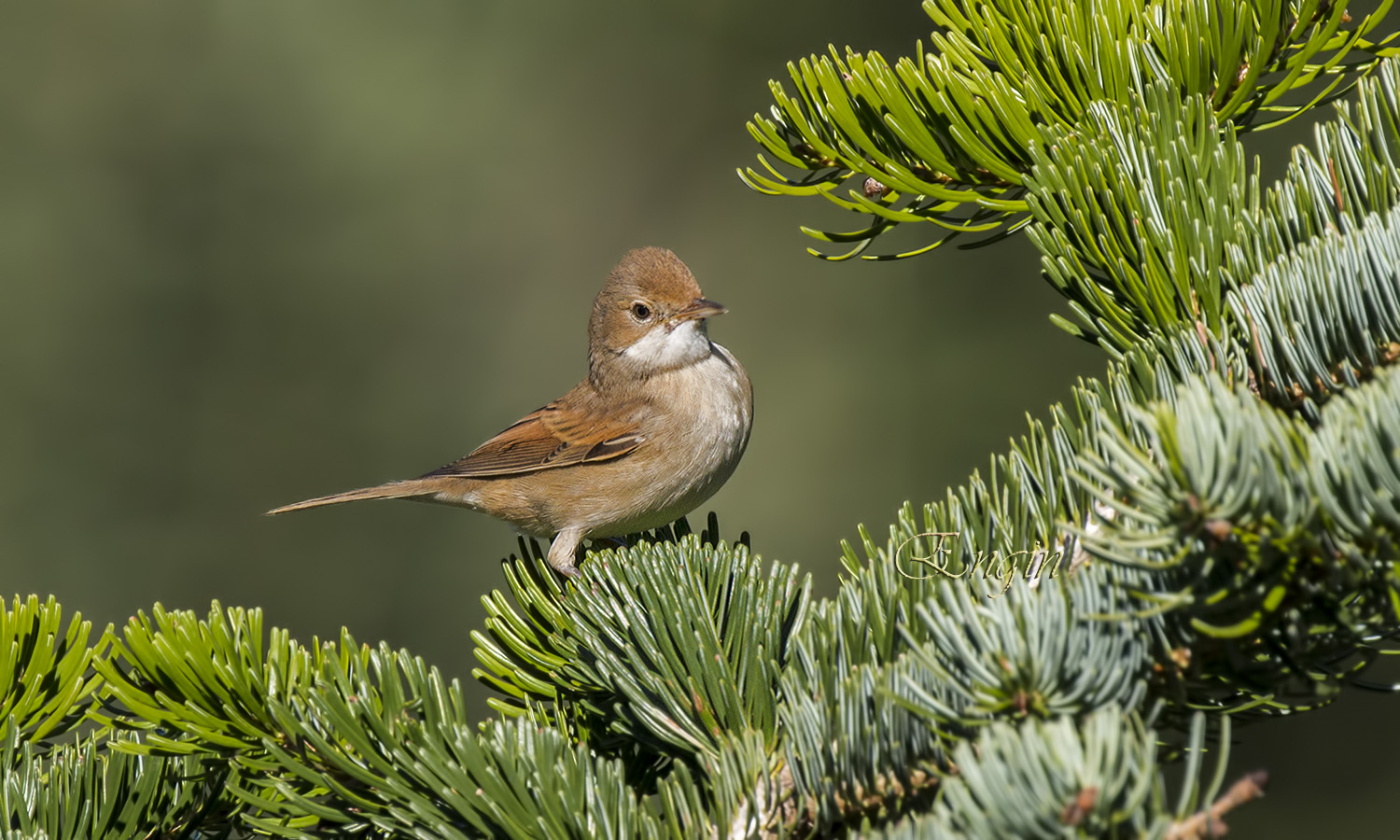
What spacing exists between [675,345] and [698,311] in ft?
0.67

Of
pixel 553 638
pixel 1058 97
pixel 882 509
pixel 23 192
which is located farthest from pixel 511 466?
pixel 23 192

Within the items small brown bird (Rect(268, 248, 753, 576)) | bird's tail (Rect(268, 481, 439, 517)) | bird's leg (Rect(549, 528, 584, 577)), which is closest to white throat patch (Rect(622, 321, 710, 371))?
small brown bird (Rect(268, 248, 753, 576))

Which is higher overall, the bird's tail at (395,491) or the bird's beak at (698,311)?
the bird's beak at (698,311)

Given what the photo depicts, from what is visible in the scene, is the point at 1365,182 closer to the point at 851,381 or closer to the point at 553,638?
the point at 553,638

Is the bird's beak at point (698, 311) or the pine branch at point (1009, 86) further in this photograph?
the bird's beak at point (698, 311)

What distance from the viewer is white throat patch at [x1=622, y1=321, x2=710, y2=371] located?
4660mm

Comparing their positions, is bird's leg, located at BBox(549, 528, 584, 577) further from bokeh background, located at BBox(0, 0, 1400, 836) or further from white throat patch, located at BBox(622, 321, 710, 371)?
bokeh background, located at BBox(0, 0, 1400, 836)

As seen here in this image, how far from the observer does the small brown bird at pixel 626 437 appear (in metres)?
4.35

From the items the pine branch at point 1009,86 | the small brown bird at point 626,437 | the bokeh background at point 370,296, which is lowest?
the pine branch at point 1009,86

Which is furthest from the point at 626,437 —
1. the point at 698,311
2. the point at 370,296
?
the point at 370,296

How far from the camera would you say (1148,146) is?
71.3 inches

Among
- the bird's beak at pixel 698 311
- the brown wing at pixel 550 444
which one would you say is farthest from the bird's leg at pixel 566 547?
the bird's beak at pixel 698 311

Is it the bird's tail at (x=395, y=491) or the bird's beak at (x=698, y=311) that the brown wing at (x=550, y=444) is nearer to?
the bird's tail at (x=395, y=491)

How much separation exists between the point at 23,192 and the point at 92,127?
0.83 metres
